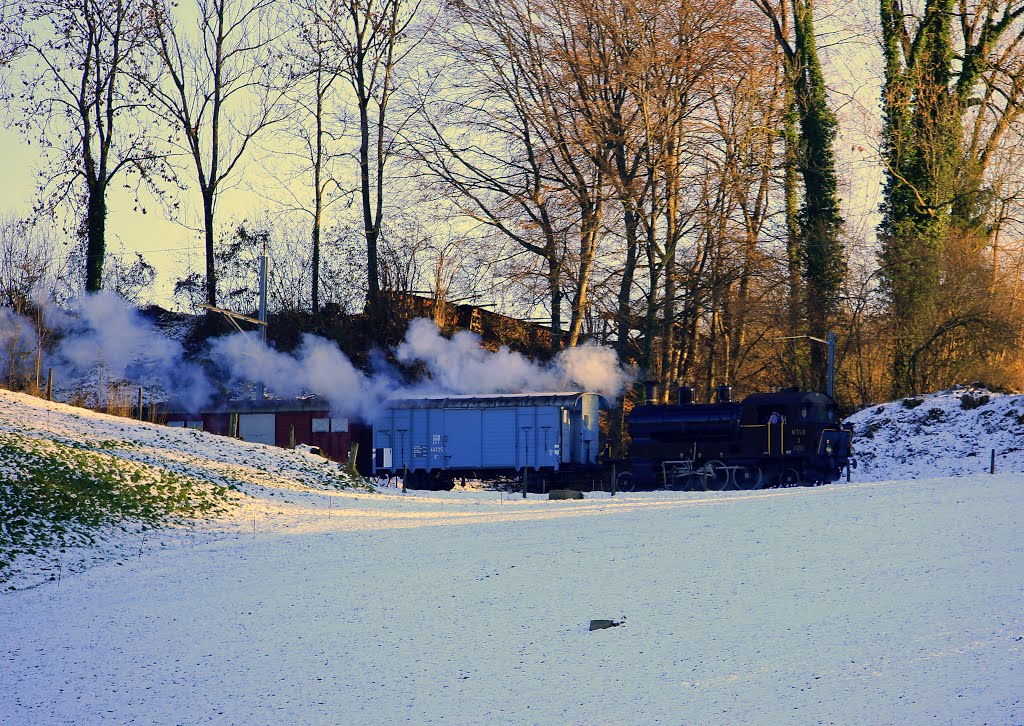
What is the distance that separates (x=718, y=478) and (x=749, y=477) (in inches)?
38.3

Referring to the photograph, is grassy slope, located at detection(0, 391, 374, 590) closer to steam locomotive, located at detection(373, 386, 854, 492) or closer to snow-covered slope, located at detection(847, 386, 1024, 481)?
steam locomotive, located at detection(373, 386, 854, 492)

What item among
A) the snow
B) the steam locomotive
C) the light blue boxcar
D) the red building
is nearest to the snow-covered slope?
the steam locomotive

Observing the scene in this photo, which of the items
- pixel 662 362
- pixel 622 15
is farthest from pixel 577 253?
pixel 622 15

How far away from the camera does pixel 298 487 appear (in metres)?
28.4

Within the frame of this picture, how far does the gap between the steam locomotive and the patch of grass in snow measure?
1024cm

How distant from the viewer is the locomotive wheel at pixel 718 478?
31703mm

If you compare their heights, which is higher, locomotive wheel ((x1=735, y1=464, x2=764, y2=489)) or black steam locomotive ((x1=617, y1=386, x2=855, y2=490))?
black steam locomotive ((x1=617, y1=386, x2=855, y2=490))

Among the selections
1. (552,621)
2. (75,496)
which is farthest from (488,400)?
(552,621)

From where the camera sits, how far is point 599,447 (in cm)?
3834

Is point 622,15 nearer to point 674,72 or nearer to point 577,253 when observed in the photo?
point 674,72

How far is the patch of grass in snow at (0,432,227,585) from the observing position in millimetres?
19375

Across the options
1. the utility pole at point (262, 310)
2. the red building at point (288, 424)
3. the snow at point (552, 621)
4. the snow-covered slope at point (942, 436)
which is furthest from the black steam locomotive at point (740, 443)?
the utility pole at point (262, 310)

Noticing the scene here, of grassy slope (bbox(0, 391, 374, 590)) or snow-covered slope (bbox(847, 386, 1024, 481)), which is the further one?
snow-covered slope (bbox(847, 386, 1024, 481))

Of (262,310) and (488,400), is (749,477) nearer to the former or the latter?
(488,400)
